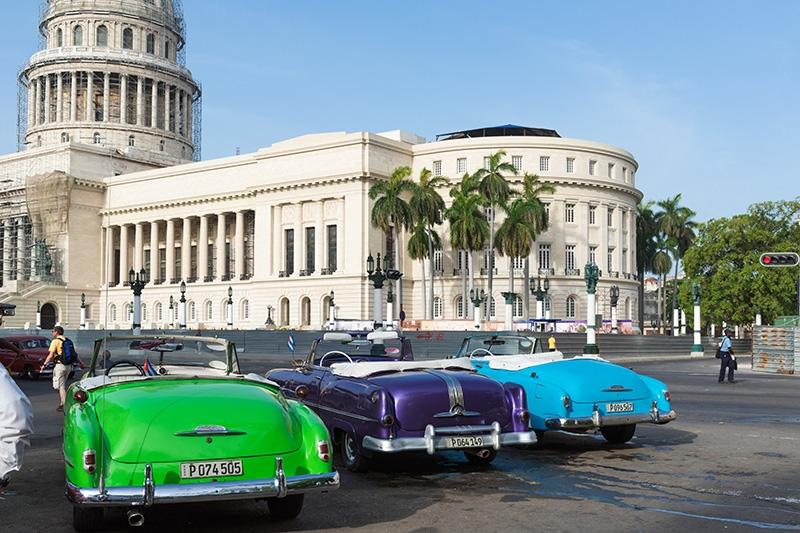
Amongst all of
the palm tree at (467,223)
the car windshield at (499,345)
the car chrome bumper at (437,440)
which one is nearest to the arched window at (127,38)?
the palm tree at (467,223)

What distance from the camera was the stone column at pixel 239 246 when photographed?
3292 inches

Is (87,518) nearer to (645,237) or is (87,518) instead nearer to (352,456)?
(352,456)

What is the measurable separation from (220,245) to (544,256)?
30926 mm

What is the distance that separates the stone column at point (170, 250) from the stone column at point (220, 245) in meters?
Result: 7.31

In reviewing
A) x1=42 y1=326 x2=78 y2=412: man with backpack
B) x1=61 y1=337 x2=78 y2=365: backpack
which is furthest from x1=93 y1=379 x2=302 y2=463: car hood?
x1=61 y1=337 x2=78 y2=365: backpack

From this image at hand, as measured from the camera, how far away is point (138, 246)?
309ft

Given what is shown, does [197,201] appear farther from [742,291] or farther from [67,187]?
[742,291]

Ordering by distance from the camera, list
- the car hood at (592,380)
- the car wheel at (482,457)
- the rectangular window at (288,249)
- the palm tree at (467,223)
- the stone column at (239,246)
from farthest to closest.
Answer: the stone column at (239,246) → the rectangular window at (288,249) → the palm tree at (467,223) → the car hood at (592,380) → the car wheel at (482,457)

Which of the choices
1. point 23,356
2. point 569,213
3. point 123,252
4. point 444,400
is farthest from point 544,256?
point 444,400

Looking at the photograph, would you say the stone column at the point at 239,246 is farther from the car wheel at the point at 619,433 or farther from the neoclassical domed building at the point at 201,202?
the car wheel at the point at 619,433

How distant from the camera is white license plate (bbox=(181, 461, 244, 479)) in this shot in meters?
6.52

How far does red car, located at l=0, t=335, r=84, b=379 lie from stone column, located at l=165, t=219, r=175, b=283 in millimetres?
60909

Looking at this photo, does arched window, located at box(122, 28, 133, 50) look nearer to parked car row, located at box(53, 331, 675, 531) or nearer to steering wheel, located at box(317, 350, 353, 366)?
parked car row, located at box(53, 331, 675, 531)

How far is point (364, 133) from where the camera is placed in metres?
73.1
